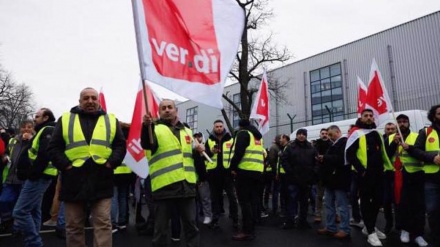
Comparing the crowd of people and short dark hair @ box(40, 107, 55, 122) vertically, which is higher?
short dark hair @ box(40, 107, 55, 122)

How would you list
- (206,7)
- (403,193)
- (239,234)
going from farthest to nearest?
(239,234) < (403,193) < (206,7)

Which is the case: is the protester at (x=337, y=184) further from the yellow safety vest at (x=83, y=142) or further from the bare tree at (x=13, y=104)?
the bare tree at (x=13, y=104)

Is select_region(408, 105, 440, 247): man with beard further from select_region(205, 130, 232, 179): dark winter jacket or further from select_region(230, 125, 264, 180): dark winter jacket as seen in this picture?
select_region(205, 130, 232, 179): dark winter jacket

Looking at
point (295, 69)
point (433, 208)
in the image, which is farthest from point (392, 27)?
point (433, 208)

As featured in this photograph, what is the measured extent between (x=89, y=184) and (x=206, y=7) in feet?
7.18

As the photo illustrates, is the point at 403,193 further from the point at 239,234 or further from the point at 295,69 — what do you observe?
the point at 295,69

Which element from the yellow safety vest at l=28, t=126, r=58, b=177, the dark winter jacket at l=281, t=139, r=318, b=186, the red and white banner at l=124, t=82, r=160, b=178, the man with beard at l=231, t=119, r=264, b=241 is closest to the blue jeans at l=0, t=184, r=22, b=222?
the yellow safety vest at l=28, t=126, r=58, b=177

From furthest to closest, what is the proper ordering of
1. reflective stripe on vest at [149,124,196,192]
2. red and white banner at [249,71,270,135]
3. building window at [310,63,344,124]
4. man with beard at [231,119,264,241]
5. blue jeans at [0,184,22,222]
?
1. building window at [310,63,344,124]
2. red and white banner at [249,71,270,135]
3. blue jeans at [0,184,22,222]
4. man with beard at [231,119,264,241]
5. reflective stripe on vest at [149,124,196,192]

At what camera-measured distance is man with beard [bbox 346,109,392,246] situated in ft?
17.5

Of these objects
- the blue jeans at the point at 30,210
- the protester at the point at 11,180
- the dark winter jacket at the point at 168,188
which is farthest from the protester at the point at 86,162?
the protester at the point at 11,180

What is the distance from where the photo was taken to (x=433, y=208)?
4.43 m

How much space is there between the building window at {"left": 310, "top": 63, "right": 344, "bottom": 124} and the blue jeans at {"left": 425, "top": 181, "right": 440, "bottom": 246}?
20989mm

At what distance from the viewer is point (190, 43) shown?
3699 mm

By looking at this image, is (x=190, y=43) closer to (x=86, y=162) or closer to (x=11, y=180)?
(x=86, y=162)
